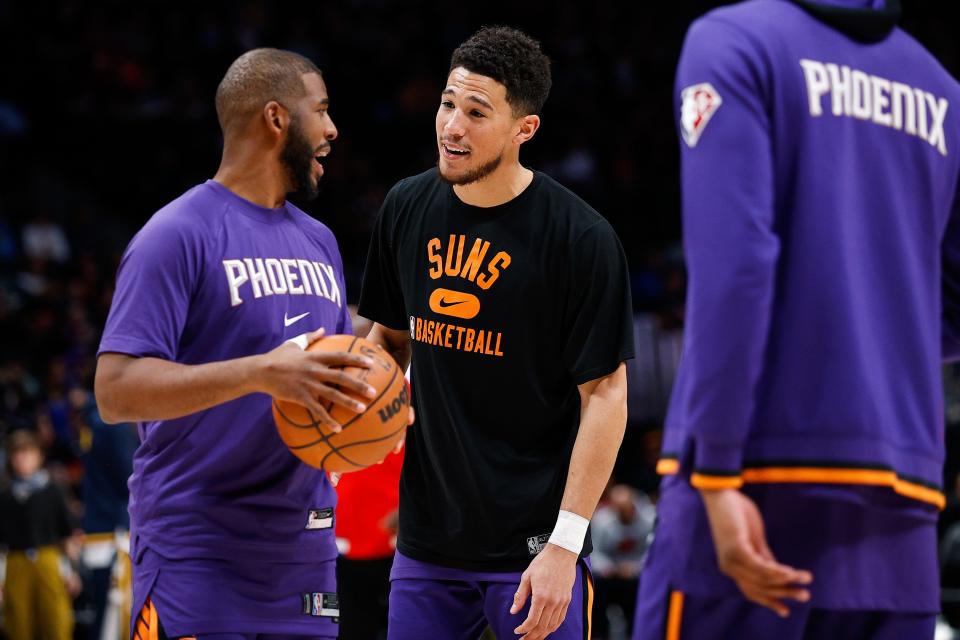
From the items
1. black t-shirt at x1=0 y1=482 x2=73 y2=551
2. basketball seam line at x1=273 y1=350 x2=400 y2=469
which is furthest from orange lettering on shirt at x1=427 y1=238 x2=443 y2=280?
black t-shirt at x1=0 y1=482 x2=73 y2=551

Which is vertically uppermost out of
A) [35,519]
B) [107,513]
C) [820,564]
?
[820,564]

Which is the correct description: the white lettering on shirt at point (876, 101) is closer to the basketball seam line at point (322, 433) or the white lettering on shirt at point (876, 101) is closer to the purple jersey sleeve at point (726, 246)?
the purple jersey sleeve at point (726, 246)

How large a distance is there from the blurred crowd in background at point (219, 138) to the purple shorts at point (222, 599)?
28.3 ft

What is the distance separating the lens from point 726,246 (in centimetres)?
228

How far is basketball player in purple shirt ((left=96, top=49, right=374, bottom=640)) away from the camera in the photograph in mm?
3301

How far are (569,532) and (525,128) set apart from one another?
4.19 feet

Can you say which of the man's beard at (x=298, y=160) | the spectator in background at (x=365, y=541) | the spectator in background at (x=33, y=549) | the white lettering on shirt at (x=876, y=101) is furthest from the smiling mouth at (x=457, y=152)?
the spectator in background at (x=33, y=549)

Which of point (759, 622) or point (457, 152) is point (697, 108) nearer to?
point (759, 622)

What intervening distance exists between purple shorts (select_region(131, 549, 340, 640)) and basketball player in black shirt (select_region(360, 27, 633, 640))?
1.01 feet

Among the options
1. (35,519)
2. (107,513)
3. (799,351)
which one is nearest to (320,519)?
(799,351)

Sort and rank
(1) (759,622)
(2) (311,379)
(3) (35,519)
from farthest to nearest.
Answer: (3) (35,519) < (2) (311,379) < (1) (759,622)

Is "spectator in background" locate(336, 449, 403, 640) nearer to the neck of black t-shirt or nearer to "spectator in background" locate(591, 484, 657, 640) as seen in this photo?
the neck of black t-shirt

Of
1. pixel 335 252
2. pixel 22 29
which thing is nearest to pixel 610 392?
pixel 335 252

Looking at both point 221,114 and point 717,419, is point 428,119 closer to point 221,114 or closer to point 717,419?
point 221,114
